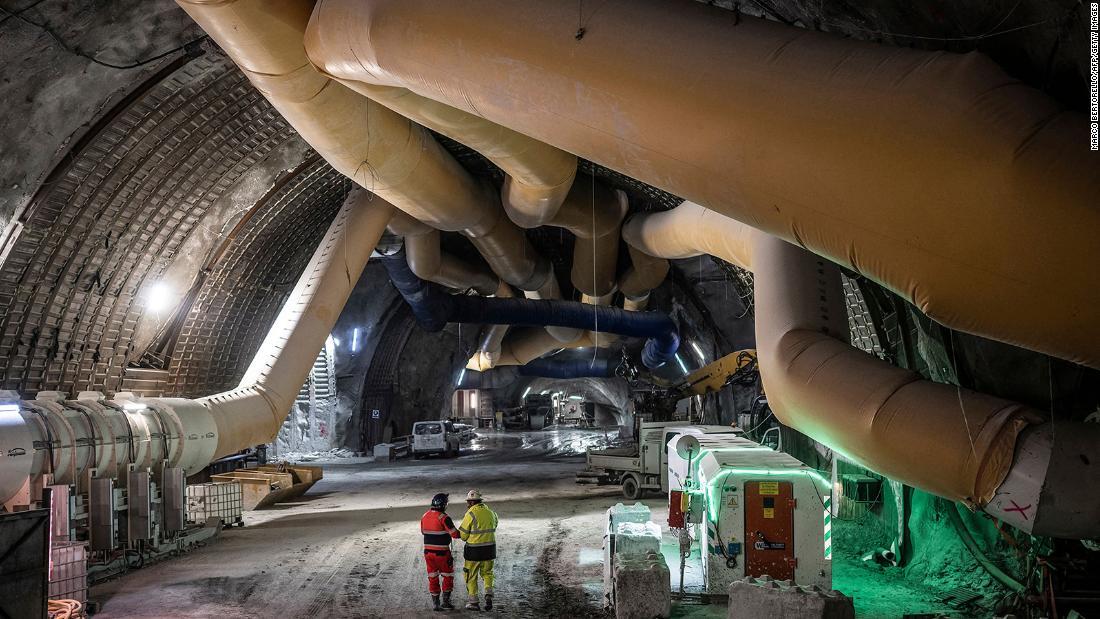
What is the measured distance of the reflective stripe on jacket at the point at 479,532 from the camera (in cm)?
781

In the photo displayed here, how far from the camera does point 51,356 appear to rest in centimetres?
1178

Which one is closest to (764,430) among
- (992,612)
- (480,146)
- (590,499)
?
(590,499)

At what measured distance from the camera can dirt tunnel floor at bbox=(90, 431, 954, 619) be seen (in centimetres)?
820

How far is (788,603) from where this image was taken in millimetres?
5754

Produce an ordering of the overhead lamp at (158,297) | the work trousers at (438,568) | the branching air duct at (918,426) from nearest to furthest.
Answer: the branching air duct at (918,426)
the work trousers at (438,568)
the overhead lamp at (158,297)

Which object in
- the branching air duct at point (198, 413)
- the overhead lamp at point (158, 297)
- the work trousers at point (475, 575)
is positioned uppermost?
the overhead lamp at point (158, 297)

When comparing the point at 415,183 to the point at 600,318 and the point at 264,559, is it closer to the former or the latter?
the point at 264,559

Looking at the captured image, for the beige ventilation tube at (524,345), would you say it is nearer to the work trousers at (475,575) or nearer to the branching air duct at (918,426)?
the work trousers at (475,575)

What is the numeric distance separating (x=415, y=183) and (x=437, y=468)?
12.3 meters

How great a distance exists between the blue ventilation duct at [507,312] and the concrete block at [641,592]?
12463 mm

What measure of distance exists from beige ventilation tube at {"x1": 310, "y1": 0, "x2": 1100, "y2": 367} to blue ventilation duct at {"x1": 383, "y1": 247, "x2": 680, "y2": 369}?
46.3 ft

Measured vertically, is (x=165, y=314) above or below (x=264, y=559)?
above

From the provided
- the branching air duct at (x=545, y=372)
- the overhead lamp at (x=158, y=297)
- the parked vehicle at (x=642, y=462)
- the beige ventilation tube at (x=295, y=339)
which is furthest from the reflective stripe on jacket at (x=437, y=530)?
the branching air duct at (x=545, y=372)

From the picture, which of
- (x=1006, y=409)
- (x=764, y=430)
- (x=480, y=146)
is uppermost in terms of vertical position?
(x=480, y=146)
